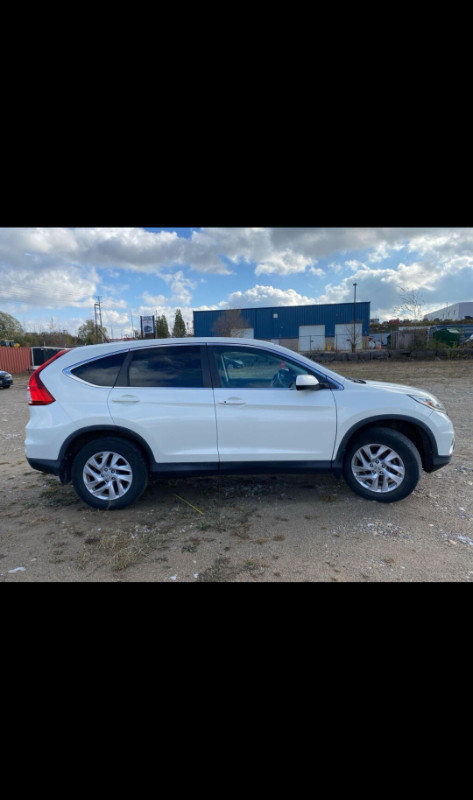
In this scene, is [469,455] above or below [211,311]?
below

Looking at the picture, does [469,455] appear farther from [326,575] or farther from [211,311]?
[211,311]

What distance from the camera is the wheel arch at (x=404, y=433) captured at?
11.3 ft

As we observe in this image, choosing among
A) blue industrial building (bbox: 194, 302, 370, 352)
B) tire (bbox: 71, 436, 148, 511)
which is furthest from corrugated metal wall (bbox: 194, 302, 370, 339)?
tire (bbox: 71, 436, 148, 511)

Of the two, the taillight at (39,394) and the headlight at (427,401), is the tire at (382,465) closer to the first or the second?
the headlight at (427,401)

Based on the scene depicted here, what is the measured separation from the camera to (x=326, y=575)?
2.41 m

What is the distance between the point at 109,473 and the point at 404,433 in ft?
10.0

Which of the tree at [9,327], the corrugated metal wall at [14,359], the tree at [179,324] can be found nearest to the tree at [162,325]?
the tree at [179,324]

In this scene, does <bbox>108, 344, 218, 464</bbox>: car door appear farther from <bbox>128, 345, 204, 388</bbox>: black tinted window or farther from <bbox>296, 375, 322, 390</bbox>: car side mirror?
<bbox>296, 375, 322, 390</bbox>: car side mirror

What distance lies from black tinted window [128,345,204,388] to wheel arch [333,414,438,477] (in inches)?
61.6

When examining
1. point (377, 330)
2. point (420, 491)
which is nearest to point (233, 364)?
point (420, 491)

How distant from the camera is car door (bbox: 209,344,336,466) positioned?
341 cm

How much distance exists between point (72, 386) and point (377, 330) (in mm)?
48492

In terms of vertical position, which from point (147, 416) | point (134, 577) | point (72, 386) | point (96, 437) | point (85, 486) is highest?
point (72, 386)

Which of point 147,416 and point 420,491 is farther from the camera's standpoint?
point 420,491
